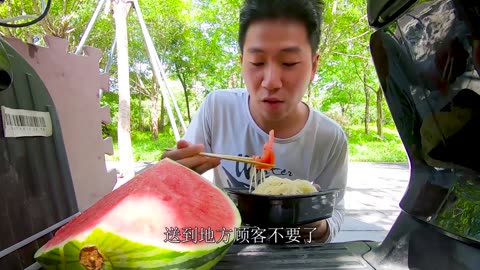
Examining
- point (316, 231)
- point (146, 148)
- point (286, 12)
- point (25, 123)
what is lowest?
point (146, 148)

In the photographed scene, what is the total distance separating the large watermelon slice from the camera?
55cm

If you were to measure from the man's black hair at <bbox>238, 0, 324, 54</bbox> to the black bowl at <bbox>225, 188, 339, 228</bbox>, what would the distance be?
2.76ft

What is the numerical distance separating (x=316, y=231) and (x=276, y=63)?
0.62m

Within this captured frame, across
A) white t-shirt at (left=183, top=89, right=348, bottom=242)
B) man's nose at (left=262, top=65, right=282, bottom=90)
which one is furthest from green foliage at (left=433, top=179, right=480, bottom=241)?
white t-shirt at (left=183, top=89, right=348, bottom=242)

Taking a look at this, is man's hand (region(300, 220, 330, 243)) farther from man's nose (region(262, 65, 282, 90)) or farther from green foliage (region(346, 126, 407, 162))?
green foliage (region(346, 126, 407, 162))

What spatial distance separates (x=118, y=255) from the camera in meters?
0.54

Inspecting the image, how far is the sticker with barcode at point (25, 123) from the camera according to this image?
0.71 metres

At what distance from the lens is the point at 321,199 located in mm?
889

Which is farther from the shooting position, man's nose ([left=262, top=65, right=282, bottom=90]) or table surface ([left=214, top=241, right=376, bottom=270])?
man's nose ([left=262, top=65, right=282, bottom=90])

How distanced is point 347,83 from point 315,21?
11.4 m

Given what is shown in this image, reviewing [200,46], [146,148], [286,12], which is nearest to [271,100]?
[286,12]

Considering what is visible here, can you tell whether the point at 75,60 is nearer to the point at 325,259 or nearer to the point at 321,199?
the point at 321,199

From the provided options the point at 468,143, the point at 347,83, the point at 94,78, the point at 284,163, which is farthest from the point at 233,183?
the point at 347,83

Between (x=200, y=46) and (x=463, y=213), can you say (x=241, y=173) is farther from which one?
(x=200, y=46)
